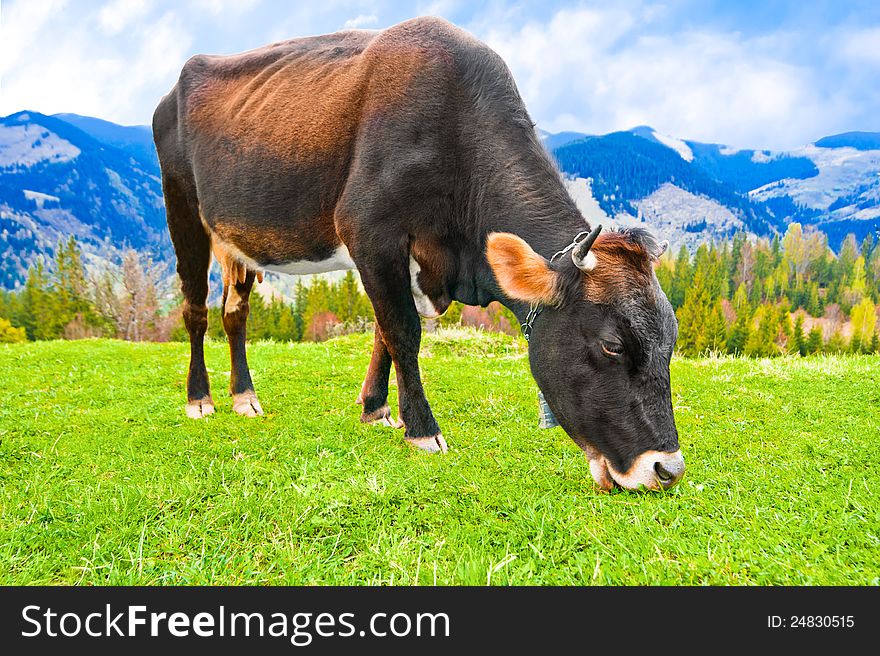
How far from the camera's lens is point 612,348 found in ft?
13.3

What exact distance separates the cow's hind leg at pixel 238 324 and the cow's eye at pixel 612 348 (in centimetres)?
457

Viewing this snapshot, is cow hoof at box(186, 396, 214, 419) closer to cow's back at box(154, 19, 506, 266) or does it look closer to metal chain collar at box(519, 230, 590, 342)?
cow's back at box(154, 19, 506, 266)

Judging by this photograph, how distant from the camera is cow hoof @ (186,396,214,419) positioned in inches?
279

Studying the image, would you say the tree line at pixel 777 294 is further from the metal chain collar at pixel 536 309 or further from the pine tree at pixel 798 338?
the metal chain collar at pixel 536 309

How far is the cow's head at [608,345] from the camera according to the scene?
3988mm

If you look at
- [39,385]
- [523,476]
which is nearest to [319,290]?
[39,385]

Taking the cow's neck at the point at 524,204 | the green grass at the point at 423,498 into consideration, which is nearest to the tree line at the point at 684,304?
the green grass at the point at 423,498

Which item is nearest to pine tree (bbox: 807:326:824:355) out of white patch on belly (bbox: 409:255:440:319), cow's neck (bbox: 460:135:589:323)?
white patch on belly (bbox: 409:255:440:319)

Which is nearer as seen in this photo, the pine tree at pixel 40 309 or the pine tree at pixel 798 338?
the pine tree at pixel 40 309

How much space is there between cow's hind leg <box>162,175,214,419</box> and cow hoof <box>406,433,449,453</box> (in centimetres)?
299

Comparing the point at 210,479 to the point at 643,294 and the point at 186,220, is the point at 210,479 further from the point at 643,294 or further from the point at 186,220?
the point at 186,220

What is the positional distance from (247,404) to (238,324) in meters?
1.07

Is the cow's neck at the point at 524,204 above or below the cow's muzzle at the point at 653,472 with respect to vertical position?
above

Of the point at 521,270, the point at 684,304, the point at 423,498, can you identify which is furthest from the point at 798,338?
the point at 423,498
